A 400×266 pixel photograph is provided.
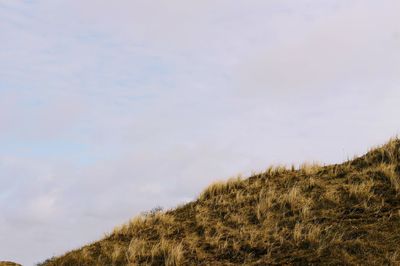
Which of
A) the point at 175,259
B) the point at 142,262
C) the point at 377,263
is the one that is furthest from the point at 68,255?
the point at 377,263

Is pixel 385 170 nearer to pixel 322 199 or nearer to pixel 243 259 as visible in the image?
pixel 322 199

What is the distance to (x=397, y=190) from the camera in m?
15.2

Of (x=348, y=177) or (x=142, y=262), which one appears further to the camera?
(x=348, y=177)

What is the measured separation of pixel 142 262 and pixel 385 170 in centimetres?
863

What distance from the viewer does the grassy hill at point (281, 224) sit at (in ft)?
38.8

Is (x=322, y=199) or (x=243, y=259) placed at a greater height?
(x=322, y=199)

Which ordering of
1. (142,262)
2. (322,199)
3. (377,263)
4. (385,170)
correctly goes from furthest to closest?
1. (385,170)
2. (322,199)
3. (142,262)
4. (377,263)

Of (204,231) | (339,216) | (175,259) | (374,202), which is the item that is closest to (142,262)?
(175,259)

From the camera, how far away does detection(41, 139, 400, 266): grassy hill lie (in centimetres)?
1181

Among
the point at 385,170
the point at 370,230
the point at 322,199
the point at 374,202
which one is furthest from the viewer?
the point at 385,170

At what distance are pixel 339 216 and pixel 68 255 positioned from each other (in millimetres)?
7687

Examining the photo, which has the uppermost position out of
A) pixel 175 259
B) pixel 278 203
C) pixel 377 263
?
pixel 278 203

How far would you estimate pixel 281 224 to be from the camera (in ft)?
47.9

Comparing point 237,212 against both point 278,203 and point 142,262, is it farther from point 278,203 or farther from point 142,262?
point 142,262
